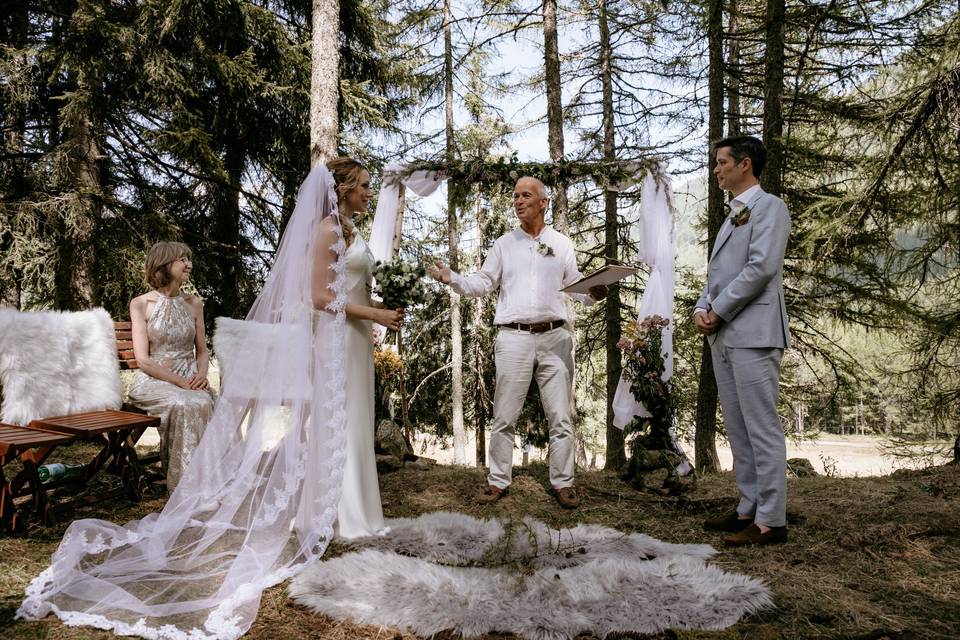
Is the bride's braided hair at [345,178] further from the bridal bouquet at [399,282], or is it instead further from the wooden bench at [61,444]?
the wooden bench at [61,444]

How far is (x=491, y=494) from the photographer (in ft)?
16.3

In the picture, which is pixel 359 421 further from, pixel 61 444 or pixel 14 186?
pixel 14 186

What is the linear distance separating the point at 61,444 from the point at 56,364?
48.2 inches

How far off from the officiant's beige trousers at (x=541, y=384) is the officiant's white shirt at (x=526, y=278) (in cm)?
17

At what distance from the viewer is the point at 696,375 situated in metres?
11.9

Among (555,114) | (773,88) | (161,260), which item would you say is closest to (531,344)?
(161,260)

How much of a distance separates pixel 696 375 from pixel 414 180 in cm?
774

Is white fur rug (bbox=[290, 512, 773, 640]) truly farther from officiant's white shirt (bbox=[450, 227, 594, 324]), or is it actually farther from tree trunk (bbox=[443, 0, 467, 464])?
tree trunk (bbox=[443, 0, 467, 464])

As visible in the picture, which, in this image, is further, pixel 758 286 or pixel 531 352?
pixel 531 352

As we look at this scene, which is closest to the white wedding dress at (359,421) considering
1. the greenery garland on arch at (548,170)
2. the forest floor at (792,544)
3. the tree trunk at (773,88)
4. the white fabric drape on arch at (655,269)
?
the forest floor at (792,544)

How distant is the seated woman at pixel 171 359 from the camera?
4512 millimetres

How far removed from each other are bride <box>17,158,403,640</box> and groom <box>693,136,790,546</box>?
2.08 m

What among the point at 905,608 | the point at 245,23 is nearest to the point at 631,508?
the point at 905,608

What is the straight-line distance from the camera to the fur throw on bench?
4.25 metres
